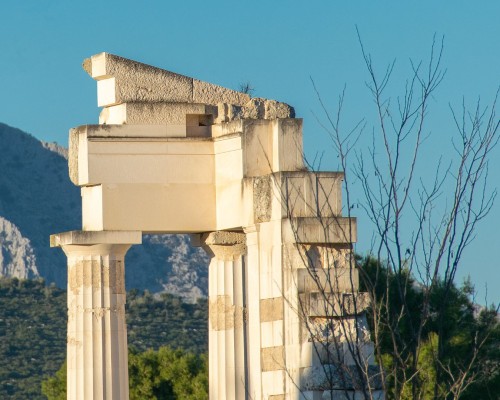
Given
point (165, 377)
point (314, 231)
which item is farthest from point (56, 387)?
point (314, 231)

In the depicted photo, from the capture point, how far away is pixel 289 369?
20.5m

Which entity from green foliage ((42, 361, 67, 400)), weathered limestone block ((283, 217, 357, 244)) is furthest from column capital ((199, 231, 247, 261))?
green foliage ((42, 361, 67, 400))

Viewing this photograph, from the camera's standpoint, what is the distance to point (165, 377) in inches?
1859

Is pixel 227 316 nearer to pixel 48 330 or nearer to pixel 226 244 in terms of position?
pixel 226 244

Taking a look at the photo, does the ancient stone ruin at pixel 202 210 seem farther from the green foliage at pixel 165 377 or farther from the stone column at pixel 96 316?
the green foliage at pixel 165 377

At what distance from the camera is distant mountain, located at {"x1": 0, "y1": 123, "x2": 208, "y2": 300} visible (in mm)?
161125

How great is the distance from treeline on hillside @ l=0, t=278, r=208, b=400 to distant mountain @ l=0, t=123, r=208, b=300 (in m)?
72.8

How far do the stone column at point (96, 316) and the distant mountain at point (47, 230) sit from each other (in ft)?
423

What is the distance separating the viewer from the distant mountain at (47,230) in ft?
529

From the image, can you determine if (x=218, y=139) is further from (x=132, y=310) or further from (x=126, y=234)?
(x=132, y=310)

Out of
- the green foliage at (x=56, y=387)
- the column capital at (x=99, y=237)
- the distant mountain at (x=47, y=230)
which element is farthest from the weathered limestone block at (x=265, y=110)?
the distant mountain at (x=47, y=230)

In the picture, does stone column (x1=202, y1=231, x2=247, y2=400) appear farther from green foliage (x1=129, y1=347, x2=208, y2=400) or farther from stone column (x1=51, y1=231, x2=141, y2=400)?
green foliage (x1=129, y1=347, x2=208, y2=400)

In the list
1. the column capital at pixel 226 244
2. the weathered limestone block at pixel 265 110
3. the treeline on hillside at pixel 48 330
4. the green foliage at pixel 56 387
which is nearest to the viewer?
the weathered limestone block at pixel 265 110

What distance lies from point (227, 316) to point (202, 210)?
4.69 ft
